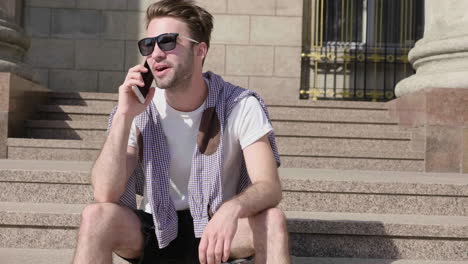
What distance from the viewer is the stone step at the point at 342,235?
3.85 metres

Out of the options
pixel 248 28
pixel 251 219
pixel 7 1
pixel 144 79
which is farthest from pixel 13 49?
pixel 251 219

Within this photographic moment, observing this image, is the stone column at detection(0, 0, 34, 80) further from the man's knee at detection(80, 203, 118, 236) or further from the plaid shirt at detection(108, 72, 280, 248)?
the man's knee at detection(80, 203, 118, 236)

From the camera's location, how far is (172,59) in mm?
2932

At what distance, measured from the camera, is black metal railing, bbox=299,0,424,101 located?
10.2m

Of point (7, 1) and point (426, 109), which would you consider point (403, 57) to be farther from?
point (7, 1)

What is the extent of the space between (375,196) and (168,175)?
6.21 feet

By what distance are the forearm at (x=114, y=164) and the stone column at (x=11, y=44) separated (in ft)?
13.7

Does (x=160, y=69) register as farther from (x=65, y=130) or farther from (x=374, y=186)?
(x=65, y=130)

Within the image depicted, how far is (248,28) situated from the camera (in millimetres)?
9922

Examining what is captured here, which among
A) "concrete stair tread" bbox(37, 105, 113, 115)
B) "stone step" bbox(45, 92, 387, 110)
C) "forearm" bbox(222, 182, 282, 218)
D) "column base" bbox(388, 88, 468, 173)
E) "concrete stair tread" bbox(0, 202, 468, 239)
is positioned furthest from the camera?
"stone step" bbox(45, 92, 387, 110)

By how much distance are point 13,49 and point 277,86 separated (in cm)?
427

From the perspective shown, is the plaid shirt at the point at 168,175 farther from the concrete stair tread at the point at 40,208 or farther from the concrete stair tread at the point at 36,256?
the concrete stair tread at the point at 40,208

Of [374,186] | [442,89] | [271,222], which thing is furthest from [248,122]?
[442,89]

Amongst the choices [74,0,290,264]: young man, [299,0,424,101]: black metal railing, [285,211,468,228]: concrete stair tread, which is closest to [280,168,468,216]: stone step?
[285,211,468,228]: concrete stair tread
